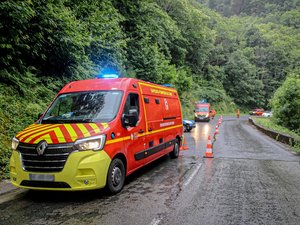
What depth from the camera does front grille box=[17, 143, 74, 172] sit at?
17.5ft

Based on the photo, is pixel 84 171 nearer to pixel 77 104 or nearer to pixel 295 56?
pixel 77 104

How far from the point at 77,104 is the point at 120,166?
1.79m

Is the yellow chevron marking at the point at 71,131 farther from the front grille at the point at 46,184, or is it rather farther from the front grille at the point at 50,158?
the front grille at the point at 46,184

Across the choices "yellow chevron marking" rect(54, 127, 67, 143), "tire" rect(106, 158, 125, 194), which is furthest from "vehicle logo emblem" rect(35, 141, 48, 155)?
"tire" rect(106, 158, 125, 194)

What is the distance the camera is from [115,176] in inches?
236

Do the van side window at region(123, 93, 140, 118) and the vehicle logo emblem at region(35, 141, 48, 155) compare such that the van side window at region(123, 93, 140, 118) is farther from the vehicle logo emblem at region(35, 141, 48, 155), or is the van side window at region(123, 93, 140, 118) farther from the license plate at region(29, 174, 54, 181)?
the license plate at region(29, 174, 54, 181)

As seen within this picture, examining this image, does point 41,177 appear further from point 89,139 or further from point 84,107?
point 84,107

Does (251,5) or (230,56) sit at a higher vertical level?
(251,5)

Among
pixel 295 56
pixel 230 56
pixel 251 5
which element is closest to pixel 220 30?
pixel 230 56

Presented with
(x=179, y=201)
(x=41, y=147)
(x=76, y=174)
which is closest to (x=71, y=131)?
(x=41, y=147)

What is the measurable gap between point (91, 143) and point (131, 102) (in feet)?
6.08

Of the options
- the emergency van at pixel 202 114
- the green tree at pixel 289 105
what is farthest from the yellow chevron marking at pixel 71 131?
the emergency van at pixel 202 114

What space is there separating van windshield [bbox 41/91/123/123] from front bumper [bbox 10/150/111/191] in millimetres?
941

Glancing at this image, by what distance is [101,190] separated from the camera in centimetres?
614
